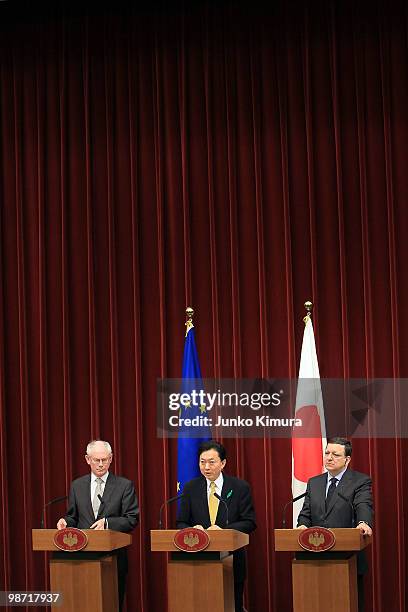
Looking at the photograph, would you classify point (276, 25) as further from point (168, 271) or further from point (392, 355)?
point (392, 355)

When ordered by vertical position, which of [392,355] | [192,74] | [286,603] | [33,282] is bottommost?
[286,603]

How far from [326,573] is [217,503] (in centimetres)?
92

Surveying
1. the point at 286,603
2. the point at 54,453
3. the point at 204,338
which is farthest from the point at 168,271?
the point at 286,603

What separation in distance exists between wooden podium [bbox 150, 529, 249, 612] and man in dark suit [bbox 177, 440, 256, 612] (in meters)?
0.46

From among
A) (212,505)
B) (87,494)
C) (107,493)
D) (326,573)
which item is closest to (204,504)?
(212,505)

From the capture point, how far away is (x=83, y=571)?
5750 mm

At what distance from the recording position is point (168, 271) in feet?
25.0

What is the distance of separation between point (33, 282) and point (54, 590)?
2702 mm

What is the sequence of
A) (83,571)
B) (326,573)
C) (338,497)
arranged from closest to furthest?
1. (326,573)
2. (83,571)
3. (338,497)

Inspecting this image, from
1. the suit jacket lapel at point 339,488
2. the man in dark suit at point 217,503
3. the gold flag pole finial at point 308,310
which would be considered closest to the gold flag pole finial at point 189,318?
the gold flag pole finial at point 308,310

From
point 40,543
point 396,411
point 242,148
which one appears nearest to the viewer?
point 40,543

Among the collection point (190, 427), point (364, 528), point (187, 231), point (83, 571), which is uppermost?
point (187, 231)

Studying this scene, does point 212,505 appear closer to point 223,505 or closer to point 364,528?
point 223,505

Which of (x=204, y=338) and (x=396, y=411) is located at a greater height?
(x=204, y=338)
